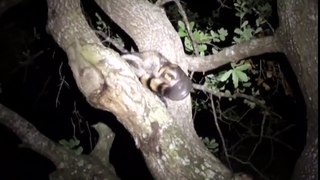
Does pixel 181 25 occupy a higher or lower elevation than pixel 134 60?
lower

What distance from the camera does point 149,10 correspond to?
2410 millimetres

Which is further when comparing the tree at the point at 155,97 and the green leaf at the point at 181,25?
the green leaf at the point at 181,25

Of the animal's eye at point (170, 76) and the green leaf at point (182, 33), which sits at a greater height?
the animal's eye at point (170, 76)

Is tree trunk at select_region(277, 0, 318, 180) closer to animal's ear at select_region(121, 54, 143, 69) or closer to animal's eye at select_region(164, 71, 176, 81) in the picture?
animal's eye at select_region(164, 71, 176, 81)

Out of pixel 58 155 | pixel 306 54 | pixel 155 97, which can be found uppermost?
pixel 155 97

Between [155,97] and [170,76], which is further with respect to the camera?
[170,76]

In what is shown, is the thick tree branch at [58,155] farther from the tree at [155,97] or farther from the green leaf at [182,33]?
the green leaf at [182,33]

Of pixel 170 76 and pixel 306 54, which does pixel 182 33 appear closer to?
pixel 170 76

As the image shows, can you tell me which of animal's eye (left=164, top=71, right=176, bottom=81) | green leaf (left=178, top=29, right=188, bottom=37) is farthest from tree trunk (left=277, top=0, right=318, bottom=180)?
green leaf (left=178, top=29, right=188, bottom=37)

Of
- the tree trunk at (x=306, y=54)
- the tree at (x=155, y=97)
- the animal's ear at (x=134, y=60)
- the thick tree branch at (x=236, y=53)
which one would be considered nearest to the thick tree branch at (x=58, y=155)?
the tree at (x=155, y=97)

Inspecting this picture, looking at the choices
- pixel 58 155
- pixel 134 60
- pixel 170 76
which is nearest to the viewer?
pixel 170 76

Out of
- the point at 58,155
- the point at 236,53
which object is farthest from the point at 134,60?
the point at 58,155

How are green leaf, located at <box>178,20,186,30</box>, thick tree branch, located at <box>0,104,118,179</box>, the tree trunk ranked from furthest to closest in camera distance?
green leaf, located at <box>178,20,186,30</box>, thick tree branch, located at <box>0,104,118,179</box>, the tree trunk

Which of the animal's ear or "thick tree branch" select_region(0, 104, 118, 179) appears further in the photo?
"thick tree branch" select_region(0, 104, 118, 179)
